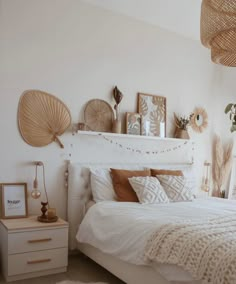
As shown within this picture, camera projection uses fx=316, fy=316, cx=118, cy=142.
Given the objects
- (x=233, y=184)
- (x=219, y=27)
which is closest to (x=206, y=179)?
(x=233, y=184)

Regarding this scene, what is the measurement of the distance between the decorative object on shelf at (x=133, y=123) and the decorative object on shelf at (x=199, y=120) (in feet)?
3.16

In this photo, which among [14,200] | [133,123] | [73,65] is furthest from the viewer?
[133,123]

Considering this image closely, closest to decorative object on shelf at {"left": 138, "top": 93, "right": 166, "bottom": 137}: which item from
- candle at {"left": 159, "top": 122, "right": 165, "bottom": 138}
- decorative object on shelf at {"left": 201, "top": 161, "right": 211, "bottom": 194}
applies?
candle at {"left": 159, "top": 122, "right": 165, "bottom": 138}

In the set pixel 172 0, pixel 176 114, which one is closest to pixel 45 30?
pixel 172 0

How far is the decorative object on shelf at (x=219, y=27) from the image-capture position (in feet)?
6.08

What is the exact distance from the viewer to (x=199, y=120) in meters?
4.44

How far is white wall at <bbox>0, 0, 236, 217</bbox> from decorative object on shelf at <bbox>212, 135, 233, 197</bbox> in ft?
2.43

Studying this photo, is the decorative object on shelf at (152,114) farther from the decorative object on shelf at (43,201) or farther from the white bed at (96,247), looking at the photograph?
the decorative object on shelf at (43,201)

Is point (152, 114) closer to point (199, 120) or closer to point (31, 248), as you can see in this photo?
point (199, 120)

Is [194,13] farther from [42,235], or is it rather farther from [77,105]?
[42,235]

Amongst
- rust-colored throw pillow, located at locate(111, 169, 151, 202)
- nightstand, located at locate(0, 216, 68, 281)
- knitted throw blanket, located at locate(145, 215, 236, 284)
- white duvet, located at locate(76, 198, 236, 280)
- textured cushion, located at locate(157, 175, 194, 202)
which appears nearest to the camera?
knitted throw blanket, located at locate(145, 215, 236, 284)

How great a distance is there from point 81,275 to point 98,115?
164 centimetres

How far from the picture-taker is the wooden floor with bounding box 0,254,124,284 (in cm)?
271

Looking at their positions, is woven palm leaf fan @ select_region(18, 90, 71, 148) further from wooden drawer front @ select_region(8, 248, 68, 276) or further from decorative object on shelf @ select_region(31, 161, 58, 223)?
wooden drawer front @ select_region(8, 248, 68, 276)
